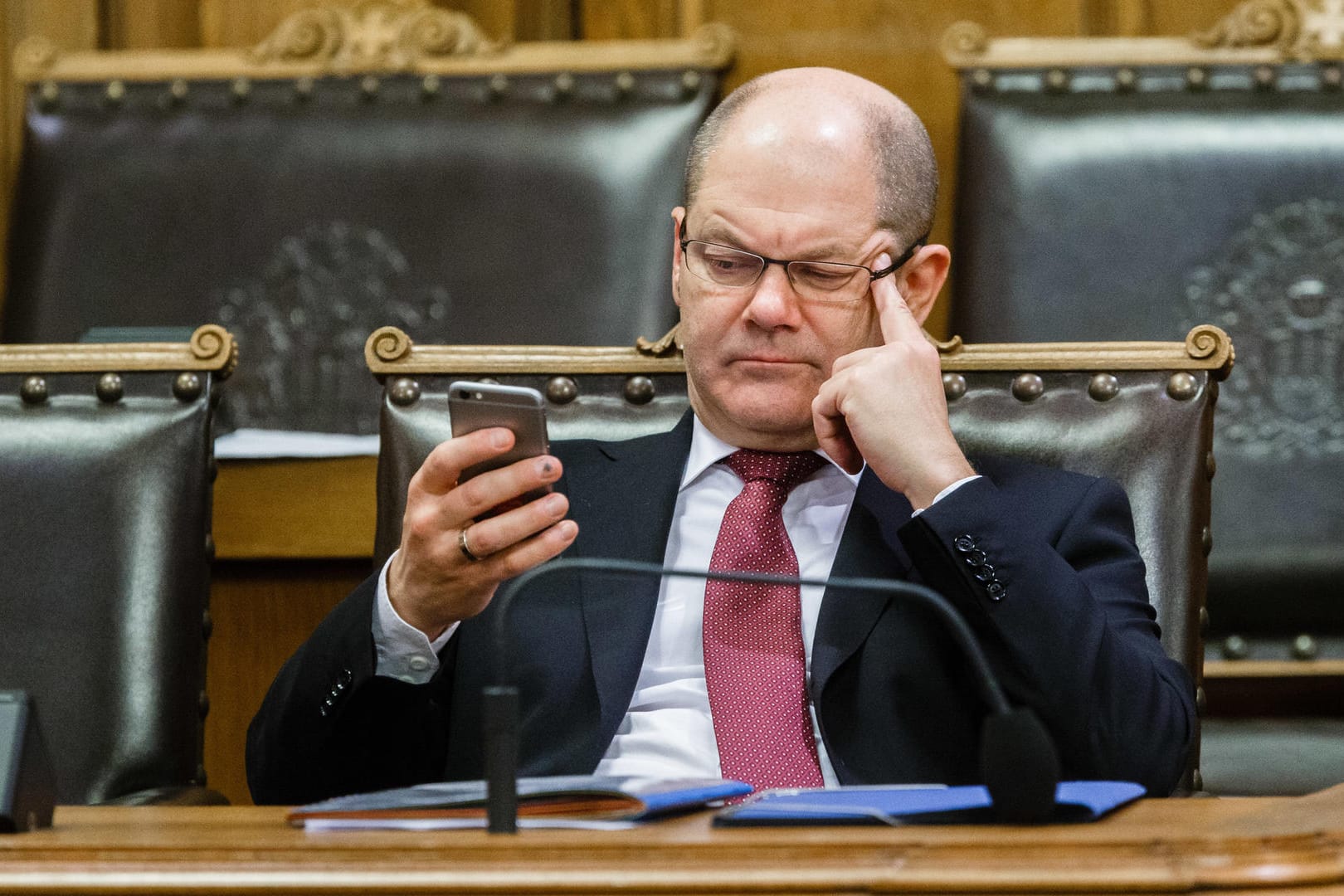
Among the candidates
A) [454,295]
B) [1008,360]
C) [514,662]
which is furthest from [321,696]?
[454,295]

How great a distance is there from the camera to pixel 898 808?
33.5 inches

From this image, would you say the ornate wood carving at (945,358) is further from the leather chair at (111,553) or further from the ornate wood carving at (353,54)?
the ornate wood carving at (353,54)

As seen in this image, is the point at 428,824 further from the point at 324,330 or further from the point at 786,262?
the point at 324,330

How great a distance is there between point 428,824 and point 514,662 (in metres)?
0.52

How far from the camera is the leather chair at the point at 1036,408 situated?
146 cm

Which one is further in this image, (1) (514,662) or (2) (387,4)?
(2) (387,4)

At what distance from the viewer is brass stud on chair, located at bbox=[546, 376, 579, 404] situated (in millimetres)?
1582

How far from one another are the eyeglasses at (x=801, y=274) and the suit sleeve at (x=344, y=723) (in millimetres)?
396

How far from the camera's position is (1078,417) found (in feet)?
4.91

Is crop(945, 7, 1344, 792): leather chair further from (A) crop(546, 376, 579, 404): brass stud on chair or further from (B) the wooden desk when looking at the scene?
(B) the wooden desk

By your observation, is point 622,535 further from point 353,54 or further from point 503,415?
point 353,54

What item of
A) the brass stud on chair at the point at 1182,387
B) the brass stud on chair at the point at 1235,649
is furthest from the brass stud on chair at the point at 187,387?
the brass stud on chair at the point at 1235,649

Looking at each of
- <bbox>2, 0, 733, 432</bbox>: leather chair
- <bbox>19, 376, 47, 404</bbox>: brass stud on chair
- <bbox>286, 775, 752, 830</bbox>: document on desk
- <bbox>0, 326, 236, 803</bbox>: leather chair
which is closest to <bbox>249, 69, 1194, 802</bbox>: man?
<bbox>0, 326, 236, 803</bbox>: leather chair

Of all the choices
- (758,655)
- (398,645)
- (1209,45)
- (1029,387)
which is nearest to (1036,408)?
(1029,387)
